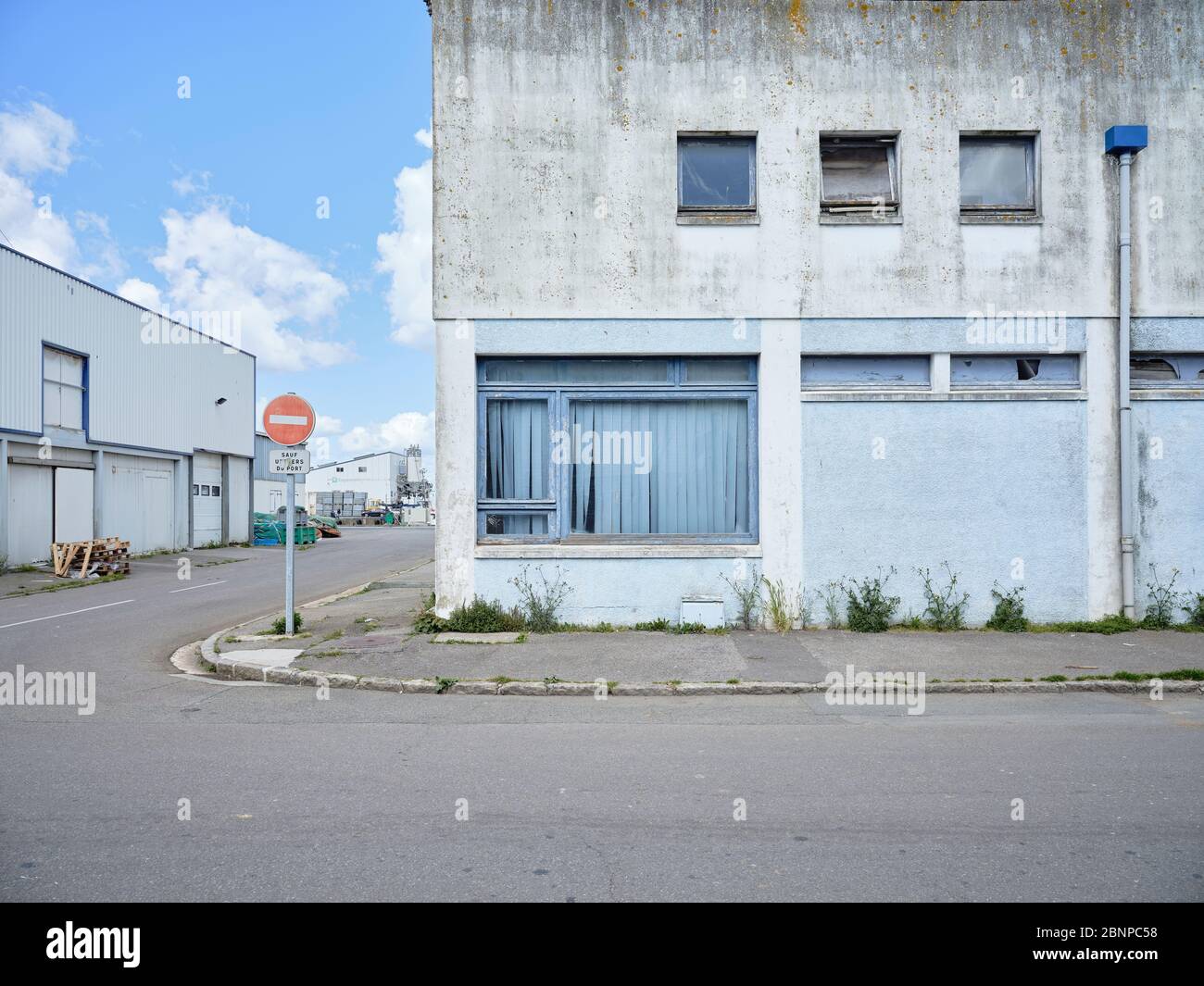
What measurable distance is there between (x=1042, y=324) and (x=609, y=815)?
30.1 ft

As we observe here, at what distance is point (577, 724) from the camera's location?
22.6 ft

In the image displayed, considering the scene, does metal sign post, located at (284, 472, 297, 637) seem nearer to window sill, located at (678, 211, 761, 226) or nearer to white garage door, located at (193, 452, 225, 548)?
window sill, located at (678, 211, 761, 226)

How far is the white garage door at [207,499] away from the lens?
3102 cm

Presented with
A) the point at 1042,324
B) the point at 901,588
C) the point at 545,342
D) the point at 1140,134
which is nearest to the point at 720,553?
the point at 901,588

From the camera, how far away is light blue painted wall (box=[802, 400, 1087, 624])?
10758mm

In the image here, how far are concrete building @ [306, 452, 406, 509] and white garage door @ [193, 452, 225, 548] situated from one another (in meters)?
49.0

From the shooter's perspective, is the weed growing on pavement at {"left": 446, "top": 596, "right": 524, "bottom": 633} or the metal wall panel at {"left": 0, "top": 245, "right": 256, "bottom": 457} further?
the metal wall panel at {"left": 0, "top": 245, "right": 256, "bottom": 457}

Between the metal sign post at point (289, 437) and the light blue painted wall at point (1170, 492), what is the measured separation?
10715mm

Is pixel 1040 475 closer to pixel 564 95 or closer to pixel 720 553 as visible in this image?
pixel 720 553

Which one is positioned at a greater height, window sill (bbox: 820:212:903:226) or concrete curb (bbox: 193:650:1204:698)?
window sill (bbox: 820:212:903:226)

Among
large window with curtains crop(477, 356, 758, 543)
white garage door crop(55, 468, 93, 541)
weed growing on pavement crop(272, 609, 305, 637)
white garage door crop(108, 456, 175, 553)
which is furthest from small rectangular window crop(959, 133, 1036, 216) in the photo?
white garage door crop(108, 456, 175, 553)
